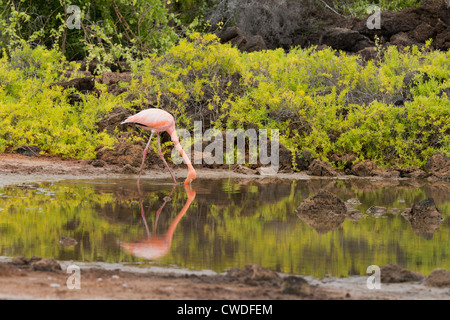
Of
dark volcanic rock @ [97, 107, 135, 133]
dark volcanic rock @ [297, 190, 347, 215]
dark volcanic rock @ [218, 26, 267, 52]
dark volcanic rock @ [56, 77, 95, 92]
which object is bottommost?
dark volcanic rock @ [297, 190, 347, 215]

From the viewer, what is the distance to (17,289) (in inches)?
190

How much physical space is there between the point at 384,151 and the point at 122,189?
18.7 feet

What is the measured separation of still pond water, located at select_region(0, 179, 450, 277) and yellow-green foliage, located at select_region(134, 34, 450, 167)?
272 centimetres

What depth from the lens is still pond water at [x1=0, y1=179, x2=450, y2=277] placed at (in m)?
6.13

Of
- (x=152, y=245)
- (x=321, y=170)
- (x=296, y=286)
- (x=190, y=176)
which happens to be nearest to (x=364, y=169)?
(x=321, y=170)

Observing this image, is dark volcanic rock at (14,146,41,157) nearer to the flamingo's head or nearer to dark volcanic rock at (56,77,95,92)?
dark volcanic rock at (56,77,95,92)

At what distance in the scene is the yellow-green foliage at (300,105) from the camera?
13609 mm

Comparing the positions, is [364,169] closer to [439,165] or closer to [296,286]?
[439,165]

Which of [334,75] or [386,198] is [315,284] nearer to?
[386,198]

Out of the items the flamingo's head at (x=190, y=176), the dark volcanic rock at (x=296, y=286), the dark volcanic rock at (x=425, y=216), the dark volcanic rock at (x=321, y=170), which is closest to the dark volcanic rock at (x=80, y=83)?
the flamingo's head at (x=190, y=176)

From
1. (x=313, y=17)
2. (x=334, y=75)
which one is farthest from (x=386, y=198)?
(x=313, y=17)

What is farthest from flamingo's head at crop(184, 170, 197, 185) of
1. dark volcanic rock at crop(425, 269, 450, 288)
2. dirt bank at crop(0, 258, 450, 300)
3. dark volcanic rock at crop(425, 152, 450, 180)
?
dark volcanic rock at crop(425, 269, 450, 288)
